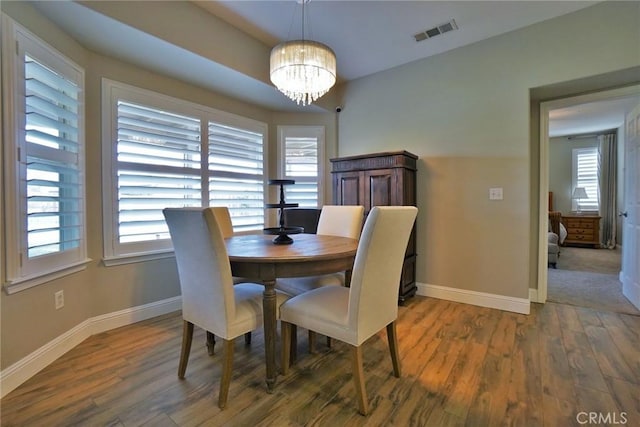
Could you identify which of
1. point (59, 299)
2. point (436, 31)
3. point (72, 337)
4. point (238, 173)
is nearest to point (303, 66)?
point (436, 31)

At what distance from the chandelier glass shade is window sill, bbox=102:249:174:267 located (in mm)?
1918

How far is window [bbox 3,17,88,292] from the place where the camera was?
66.1 inches

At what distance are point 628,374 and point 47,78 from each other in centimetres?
417

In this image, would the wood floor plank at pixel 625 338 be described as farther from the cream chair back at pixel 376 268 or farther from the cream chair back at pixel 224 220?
the cream chair back at pixel 224 220

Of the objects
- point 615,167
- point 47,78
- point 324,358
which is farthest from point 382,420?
point 615,167

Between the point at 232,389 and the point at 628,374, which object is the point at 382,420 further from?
the point at 628,374

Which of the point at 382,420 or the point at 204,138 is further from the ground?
the point at 204,138

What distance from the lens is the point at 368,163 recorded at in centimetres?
315

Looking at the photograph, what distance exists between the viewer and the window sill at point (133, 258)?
2.44 meters

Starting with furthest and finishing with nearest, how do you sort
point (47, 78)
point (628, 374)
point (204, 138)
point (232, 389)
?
point (204, 138)
point (47, 78)
point (628, 374)
point (232, 389)

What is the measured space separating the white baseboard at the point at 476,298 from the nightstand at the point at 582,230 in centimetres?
508

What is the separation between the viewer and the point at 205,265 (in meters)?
1.52

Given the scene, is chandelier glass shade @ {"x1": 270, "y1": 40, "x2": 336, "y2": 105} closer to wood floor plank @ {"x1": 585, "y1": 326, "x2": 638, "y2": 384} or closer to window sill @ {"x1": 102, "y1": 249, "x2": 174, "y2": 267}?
window sill @ {"x1": 102, "y1": 249, "x2": 174, "y2": 267}

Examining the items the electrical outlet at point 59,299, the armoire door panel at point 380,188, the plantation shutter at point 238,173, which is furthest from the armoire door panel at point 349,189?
the electrical outlet at point 59,299
